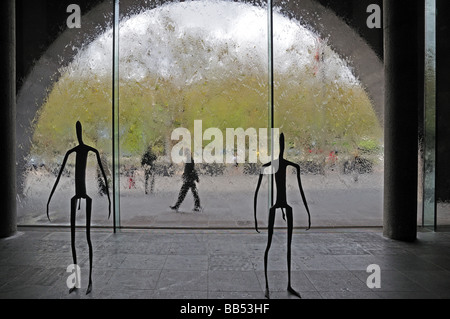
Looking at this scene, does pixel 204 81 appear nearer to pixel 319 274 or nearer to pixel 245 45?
pixel 245 45

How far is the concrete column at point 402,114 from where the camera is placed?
6.48m

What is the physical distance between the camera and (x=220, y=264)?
525 cm

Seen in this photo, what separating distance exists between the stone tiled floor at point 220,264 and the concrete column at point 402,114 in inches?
23.0

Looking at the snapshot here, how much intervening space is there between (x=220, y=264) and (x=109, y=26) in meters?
5.75

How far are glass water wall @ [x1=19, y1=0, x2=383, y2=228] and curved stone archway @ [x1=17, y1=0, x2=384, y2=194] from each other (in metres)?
0.02

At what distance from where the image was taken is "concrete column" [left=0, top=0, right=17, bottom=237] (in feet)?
21.8

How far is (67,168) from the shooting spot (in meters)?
7.93

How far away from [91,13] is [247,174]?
16.3ft

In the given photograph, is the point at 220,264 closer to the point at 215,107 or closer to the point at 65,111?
the point at 215,107

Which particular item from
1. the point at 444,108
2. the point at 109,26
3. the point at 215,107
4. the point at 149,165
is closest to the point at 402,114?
the point at 215,107

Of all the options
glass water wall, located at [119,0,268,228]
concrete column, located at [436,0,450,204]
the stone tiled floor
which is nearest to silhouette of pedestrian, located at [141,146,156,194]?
glass water wall, located at [119,0,268,228]

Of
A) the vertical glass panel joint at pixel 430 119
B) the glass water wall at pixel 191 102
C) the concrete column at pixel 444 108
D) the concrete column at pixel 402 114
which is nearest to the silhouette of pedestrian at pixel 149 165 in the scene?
the glass water wall at pixel 191 102
